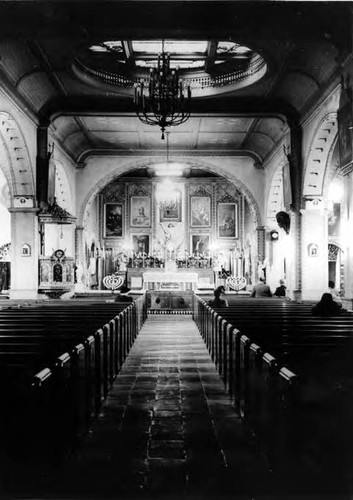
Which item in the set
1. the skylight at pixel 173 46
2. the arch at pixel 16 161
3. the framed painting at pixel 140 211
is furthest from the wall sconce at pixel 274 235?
the arch at pixel 16 161

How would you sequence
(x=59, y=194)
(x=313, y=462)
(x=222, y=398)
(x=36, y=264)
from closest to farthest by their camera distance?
(x=313, y=462) → (x=222, y=398) → (x=36, y=264) → (x=59, y=194)

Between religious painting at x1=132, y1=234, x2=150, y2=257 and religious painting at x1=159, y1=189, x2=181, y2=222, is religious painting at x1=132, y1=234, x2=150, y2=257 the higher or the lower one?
the lower one

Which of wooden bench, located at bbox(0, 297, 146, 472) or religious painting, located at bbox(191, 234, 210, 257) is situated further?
religious painting, located at bbox(191, 234, 210, 257)

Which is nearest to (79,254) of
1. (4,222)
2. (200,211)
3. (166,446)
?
(4,222)

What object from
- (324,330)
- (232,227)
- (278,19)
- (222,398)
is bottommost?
(222,398)

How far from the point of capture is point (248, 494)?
3.26 meters

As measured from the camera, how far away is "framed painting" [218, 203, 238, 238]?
24984mm

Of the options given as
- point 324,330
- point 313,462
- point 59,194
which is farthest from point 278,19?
point 59,194

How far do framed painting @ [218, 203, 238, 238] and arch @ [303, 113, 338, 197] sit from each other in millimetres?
11083

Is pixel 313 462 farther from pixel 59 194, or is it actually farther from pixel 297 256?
pixel 59 194

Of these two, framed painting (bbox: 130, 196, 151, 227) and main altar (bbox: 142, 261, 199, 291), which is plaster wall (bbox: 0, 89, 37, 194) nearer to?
main altar (bbox: 142, 261, 199, 291)

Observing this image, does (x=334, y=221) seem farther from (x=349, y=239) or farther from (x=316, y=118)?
(x=349, y=239)

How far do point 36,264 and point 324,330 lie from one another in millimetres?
9865

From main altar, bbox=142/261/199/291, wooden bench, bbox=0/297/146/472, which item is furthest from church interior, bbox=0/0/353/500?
main altar, bbox=142/261/199/291
